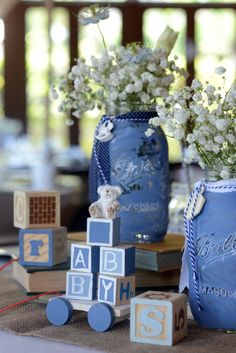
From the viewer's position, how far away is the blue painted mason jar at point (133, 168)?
4.99 ft

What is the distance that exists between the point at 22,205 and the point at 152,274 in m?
0.28

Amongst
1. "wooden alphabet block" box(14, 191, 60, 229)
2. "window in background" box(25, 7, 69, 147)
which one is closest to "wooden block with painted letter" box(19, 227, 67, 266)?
"wooden alphabet block" box(14, 191, 60, 229)

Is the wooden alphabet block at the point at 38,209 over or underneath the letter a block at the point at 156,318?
over

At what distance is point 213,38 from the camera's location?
9.71 metres

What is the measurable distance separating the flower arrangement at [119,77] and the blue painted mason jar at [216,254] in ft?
1.08

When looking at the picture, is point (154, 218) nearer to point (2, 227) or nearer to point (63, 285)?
point (63, 285)

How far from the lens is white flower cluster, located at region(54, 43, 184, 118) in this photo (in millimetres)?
1501

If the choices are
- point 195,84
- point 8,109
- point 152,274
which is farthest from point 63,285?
point 8,109

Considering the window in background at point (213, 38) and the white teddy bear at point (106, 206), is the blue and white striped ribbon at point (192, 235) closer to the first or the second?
the white teddy bear at point (106, 206)

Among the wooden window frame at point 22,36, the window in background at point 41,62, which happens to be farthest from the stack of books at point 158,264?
the wooden window frame at point 22,36

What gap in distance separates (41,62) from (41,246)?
8.29 meters

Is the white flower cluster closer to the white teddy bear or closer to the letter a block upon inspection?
the white teddy bear

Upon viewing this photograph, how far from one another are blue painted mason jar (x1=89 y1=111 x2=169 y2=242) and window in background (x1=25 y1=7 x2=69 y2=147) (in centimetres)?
787

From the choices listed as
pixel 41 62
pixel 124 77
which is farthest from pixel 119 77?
pixel 41 62
